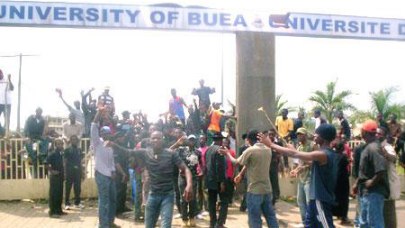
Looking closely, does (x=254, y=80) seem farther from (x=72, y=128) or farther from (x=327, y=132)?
(x=327, y=132)

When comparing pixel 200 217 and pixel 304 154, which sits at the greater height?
pixel 304 154

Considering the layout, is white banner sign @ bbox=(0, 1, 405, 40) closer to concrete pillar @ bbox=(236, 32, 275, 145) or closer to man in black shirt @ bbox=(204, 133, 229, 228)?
concrete pillar @ bbox=(236, 32, 275, 145)

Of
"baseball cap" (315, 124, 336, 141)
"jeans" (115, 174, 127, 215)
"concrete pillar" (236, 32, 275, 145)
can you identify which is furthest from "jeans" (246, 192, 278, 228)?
"concrete pillar" (236, 32, 275, 145)

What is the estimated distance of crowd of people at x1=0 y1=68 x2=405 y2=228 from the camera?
7.43 m

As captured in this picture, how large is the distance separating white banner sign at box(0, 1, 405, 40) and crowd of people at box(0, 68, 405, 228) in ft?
5.91

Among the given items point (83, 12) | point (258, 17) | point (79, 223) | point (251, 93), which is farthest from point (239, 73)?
point (79, 223)

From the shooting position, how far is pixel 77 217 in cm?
1195

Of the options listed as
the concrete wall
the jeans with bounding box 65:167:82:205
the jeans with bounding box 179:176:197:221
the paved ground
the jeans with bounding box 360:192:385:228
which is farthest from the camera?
the concrete wall

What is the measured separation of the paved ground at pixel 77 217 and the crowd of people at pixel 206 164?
→ 1.02 feet

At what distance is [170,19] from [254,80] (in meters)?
2.57

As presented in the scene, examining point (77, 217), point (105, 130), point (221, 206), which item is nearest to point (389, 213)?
point (221, 206)

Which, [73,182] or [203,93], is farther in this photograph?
[203,93]

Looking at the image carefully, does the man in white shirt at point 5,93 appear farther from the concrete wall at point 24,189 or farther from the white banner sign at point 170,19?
the white banner sign at point 170,19

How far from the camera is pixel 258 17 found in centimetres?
1349
